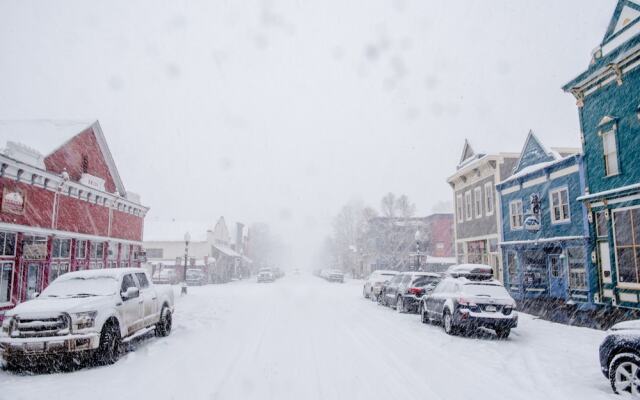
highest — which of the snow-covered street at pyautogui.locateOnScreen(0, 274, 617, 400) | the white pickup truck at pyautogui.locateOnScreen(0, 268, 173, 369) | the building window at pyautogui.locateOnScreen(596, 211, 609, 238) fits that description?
the building window at pyautogui.locateOnScreen(596, 211, 609, 238)

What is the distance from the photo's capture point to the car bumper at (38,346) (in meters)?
7.83

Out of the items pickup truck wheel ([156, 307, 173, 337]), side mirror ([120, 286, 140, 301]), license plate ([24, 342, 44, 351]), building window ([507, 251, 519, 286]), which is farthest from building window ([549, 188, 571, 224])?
license plate ([24, 342, 44, 351])

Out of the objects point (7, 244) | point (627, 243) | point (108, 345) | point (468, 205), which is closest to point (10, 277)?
point (7, 244)

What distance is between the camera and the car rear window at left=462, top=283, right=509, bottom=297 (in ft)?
39.9

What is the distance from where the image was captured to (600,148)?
675 inches

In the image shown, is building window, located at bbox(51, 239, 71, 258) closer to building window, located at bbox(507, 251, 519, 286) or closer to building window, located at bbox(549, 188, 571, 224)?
building window, located at bbox(549, 188, 571, 224)

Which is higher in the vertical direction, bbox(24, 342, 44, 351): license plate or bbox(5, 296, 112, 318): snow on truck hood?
bbox(5, 296, 112, 318): snow on truck hood

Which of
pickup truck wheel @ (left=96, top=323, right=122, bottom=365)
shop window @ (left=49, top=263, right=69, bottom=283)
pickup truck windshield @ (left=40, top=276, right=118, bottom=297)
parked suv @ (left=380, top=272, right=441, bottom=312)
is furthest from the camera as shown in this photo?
shop window @ (left=49, top=263, right=69, bottom=283)

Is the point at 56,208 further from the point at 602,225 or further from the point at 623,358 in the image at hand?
the point at 602,225

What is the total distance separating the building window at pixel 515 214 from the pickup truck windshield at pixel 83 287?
20.9m

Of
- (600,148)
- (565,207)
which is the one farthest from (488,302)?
(565,207)

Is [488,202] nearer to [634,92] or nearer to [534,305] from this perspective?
[534,305]

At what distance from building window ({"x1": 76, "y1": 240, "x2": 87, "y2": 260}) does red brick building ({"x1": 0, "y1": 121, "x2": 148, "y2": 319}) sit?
43 mm

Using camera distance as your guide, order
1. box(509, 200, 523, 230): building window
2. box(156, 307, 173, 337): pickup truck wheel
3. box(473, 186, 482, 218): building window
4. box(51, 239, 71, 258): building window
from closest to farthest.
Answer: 1. box(156, 307, 173, 337): pickup truck wheel
2. box(51, 239, 71, 258): building window
3. box(509, 200, 523, 230): building window
4. box(473, 186, 482, 218): building window
